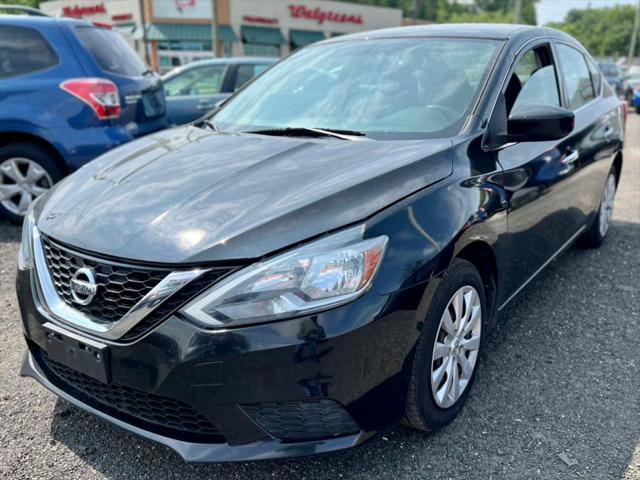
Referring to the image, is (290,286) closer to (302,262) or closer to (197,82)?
(302,262)

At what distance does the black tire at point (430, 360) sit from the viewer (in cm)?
208

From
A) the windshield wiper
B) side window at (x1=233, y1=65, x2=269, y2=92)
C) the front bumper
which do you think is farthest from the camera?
side window at (x1=233, y1=65, x2=269, y2=92)

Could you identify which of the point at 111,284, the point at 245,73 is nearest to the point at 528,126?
the point at 111,284

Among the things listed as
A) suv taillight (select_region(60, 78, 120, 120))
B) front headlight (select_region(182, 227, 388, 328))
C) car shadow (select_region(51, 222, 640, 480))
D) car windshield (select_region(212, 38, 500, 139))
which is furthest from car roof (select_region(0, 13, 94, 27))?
front headlight (select_region(182, 227, 388, 328))

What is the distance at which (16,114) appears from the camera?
4.83m

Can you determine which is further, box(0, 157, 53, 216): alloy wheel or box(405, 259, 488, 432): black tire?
box(0, 157, 53, 216): alloy wheel

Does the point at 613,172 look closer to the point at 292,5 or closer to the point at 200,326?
the point at 200,326

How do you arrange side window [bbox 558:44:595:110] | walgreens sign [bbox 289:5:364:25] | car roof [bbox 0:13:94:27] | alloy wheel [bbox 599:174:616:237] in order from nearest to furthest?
side window [bbox 558:44:595:110]
alloy wheel [bbox 599:174:616:237]
car roof [bbox 0:13:94:27]
walgreens sign [bbox 289:5:364:25]

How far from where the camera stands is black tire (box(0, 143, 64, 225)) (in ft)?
16.1

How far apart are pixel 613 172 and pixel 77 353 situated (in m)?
4.39

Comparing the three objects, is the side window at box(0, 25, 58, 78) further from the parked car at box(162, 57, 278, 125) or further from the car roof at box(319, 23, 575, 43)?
the car roof at box(319, 23, 575, 43)

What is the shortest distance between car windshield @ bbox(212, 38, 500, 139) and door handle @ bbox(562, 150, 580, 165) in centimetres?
79

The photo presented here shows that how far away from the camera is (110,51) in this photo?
211 inches

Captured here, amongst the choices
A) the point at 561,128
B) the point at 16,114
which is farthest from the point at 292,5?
the point at 561,128
